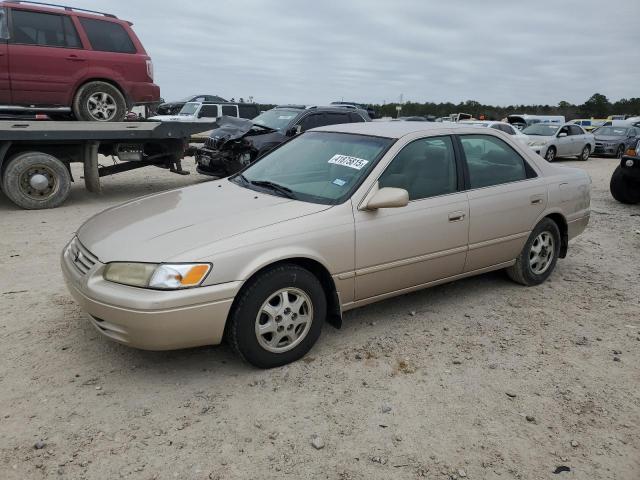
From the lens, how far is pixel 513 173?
184 inches

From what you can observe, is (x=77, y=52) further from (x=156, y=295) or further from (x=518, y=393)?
(x=518, y=393)

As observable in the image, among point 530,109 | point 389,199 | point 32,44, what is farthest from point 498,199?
point 530,109

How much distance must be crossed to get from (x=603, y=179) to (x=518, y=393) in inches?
487

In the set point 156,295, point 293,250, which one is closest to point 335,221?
point 293,250

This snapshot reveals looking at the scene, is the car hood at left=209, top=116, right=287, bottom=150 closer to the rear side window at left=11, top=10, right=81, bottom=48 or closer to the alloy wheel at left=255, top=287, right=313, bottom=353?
the rear side window at left=11, top=10, right=81, bottom=48

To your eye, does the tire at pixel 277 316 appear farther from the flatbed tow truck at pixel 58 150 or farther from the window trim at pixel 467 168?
the flatbed tow truck at pixel 58 150

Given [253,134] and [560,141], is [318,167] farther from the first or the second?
[560,141]

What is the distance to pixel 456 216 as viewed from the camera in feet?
13.4

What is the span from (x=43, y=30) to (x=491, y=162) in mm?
7221

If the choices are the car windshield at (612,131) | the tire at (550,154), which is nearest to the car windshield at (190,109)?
the tire at (550,154)

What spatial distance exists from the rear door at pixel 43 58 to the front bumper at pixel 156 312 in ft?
20.5

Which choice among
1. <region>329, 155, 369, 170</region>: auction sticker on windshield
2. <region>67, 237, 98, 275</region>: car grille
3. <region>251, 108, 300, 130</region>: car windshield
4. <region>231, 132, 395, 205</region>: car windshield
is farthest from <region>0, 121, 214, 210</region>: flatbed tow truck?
<region>329, 155, 369, 170</region>: auction sticker on windshield

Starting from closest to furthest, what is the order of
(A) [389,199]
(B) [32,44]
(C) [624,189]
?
(A) [389,199] < (B) [32,44] < (C) [624,189]

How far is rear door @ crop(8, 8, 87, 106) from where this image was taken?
25.7ft
